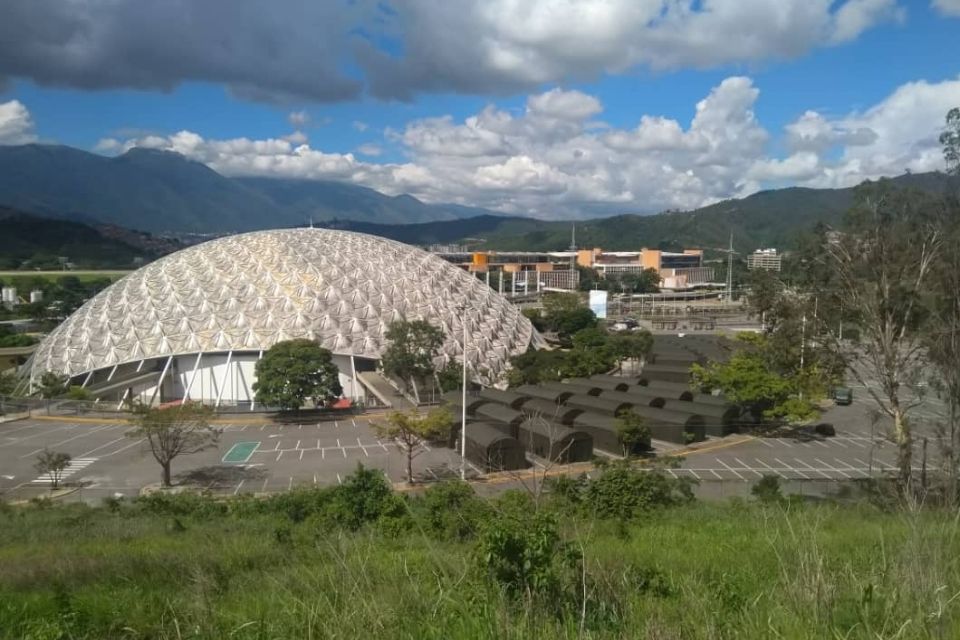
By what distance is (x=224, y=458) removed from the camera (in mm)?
23141

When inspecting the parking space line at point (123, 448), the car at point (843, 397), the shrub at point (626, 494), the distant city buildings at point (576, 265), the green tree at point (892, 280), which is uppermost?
the distant city buildings at point (576, 265)

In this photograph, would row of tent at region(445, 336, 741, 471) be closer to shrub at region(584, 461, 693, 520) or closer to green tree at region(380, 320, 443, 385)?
green tree at region(380, 320, 443, 385)

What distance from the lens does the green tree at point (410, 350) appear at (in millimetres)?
32344

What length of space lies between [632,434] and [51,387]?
30.4m

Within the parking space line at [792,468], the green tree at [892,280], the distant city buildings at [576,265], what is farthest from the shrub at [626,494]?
the distant city buildings at [576,265]

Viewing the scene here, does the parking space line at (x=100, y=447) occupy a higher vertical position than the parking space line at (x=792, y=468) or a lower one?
lower

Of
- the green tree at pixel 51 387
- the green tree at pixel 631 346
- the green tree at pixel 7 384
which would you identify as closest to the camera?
the green tree at pixel 51 387

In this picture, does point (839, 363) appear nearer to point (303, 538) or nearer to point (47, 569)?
point (303, 538)

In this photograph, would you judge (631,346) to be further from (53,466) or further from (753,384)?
(53,466)

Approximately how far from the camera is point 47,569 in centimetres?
613

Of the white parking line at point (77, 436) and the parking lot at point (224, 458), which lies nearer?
the parking lot at point (224, 458)

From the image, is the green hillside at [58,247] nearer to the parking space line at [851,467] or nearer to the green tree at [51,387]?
the green tree at [51,387]

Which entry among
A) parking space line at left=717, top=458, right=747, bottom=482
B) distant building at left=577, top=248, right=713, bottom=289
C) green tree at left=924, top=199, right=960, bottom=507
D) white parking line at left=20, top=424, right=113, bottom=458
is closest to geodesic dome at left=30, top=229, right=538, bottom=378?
white parking line at left=20, top=424, right=113, bottom=458

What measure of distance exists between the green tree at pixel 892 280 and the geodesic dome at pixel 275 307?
79.8ft
